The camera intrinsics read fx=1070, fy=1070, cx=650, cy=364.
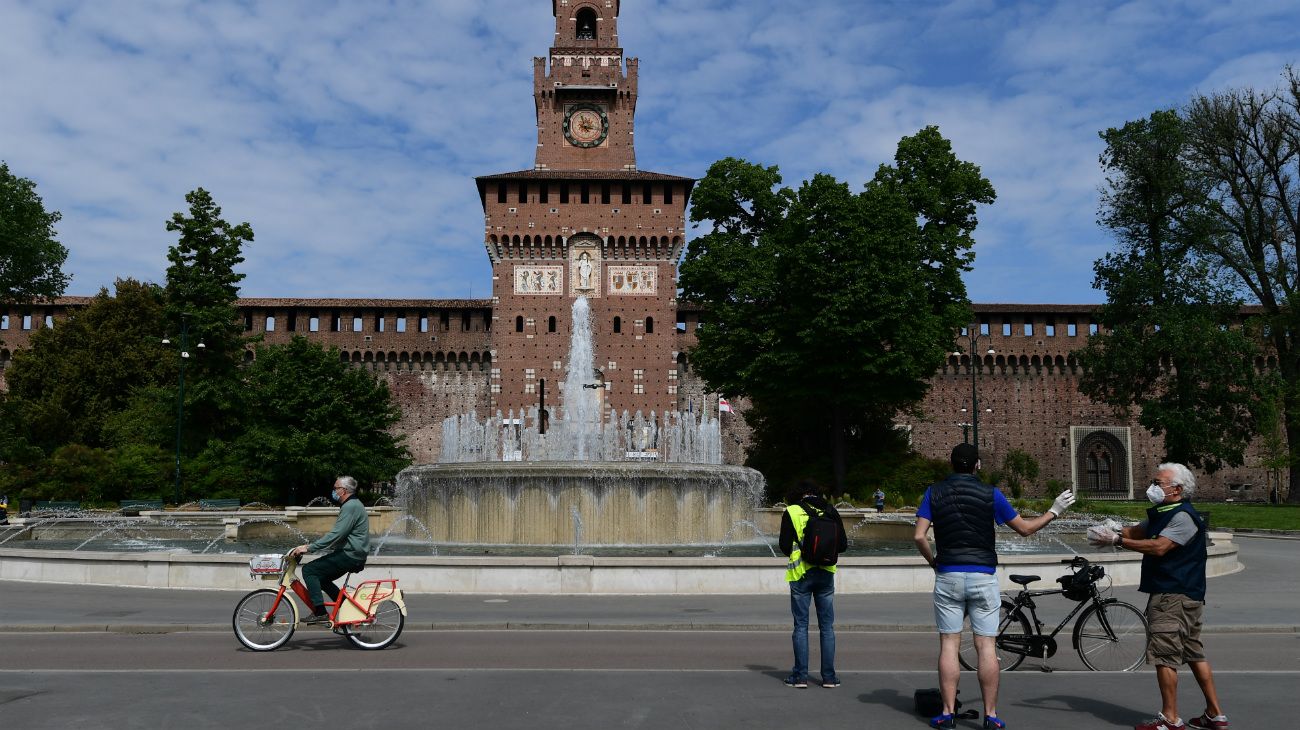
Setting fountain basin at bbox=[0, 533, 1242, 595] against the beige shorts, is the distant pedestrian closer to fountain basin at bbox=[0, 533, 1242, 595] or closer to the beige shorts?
the beige shorts

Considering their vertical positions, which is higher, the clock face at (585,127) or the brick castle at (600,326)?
the clock face at (585,127)

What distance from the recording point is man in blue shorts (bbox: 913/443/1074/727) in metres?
6.18

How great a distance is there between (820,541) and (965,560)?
140 cm

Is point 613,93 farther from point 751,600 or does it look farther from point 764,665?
point 764,665

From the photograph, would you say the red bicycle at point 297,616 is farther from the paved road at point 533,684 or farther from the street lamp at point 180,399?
the street lamp at point 180,399

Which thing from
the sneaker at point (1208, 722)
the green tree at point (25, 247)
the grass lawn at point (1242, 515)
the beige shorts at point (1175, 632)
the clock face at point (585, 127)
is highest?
the clock face at point (585, 127)

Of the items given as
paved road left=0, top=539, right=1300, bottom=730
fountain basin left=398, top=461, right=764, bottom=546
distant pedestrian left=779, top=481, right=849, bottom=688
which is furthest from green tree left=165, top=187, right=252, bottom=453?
distant pedestrian left=779, top=481, right=849, bottom=688

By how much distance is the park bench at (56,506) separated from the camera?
30547 mm

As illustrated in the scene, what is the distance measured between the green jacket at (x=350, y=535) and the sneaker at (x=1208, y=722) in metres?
6.15

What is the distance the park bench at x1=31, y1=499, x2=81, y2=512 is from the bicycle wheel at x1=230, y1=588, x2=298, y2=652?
24.5 m

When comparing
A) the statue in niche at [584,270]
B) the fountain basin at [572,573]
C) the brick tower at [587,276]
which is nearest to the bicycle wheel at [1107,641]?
the fountain basin at [572,573]

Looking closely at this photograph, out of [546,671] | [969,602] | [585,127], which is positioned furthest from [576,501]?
[585,127]

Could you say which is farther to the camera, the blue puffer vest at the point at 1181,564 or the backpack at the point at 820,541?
the backpack at the point at 820,541

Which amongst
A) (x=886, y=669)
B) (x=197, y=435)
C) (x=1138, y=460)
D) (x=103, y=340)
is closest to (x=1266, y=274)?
(x=1138, y=460)
